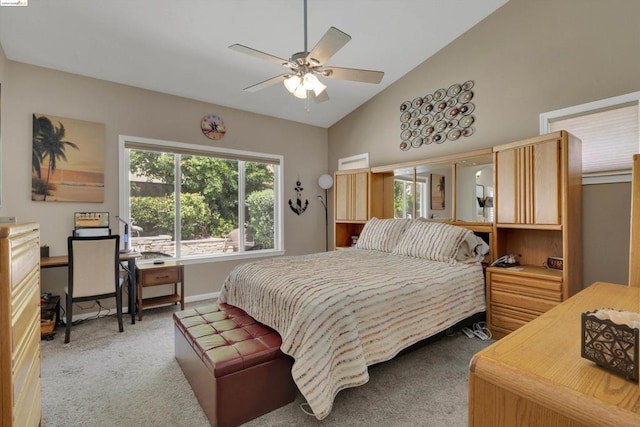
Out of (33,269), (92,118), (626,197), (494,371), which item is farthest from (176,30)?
(626,197)

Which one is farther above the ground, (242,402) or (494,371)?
(494,371)

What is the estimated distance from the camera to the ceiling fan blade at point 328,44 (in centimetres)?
189

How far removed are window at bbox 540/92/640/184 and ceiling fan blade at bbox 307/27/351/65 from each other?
2288 mm

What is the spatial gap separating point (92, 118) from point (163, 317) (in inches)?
97.7

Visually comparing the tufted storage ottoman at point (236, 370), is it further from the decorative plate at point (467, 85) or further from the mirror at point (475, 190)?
the decorative plate at point (467, 85)

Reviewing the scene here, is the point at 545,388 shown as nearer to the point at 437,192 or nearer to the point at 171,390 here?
the point at 171,390

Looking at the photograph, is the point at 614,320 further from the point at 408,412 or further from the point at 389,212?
the point at 389,212

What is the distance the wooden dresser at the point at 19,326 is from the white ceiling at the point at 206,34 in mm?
2327

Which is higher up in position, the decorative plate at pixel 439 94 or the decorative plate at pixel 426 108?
the decorative plate at pixel 439 94

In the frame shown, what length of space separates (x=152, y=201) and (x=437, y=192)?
3.70m

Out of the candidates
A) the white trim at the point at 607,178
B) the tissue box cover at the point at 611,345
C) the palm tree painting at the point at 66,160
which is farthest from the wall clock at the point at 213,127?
the tissue box cover at the point at 611,345

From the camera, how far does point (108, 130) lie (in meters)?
3.55

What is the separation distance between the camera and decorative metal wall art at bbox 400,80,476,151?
355 centimetres

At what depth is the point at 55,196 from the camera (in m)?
3.26
